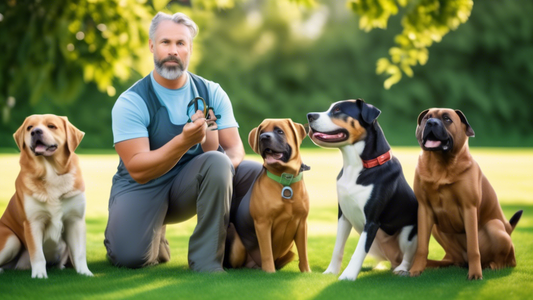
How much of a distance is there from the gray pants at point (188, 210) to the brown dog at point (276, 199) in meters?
0.20

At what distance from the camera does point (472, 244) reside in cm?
361

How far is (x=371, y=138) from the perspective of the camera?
373cm

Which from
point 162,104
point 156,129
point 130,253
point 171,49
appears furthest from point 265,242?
point 171,49

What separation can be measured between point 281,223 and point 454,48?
3187cm

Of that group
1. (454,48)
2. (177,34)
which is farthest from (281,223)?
(454,48)

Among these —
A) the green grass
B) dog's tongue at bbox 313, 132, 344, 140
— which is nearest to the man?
the green grass

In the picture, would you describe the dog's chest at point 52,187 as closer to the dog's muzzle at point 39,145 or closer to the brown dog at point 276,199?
the dog's muzzle at point 39,145

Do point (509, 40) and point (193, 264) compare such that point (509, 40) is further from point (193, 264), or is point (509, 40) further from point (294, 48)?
point (193, 264)

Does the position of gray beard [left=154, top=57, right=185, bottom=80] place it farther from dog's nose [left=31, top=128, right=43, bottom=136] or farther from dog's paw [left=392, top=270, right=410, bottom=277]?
dog's paw [left=392, top=270, right=410, bottom=277]

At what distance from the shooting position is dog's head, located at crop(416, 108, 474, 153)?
358 centimetres

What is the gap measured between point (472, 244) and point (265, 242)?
131 cm

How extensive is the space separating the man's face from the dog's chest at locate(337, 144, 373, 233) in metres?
1.41

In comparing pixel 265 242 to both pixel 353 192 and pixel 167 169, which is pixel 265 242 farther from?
pixel 167 169

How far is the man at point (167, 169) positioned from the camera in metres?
3.96
